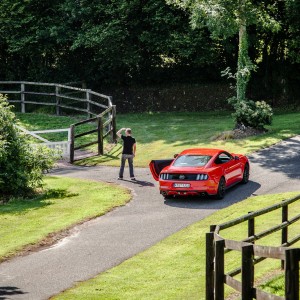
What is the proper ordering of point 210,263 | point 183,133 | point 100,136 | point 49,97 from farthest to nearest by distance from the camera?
point 49,97
point 183,133
point 100,136
point 210,263

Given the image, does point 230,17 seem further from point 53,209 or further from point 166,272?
point 166,272

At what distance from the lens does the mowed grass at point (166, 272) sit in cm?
1347

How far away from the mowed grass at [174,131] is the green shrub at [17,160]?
18.8ft

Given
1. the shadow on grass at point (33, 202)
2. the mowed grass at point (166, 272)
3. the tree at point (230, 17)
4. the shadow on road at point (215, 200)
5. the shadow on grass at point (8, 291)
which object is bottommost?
the shadow on grass at point (33, 202)

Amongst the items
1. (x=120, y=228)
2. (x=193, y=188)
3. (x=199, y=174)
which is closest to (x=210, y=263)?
(x=120, y=228)

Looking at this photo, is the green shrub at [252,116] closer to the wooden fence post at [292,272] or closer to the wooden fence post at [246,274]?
the wooden fence post at [246,274]

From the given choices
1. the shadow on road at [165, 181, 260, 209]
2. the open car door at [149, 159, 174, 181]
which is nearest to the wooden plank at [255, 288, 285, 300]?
the shadow on road at [165, 181, 260, 209]

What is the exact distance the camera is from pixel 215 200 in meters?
23.2

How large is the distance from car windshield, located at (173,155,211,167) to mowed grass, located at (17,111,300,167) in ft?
19.8

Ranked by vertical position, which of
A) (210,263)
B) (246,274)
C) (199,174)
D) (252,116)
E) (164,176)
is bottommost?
(164,176)

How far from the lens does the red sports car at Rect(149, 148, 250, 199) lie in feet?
74.9

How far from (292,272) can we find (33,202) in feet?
54.0

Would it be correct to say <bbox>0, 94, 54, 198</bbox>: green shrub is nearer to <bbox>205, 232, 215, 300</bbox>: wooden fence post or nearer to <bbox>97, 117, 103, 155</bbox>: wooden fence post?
<bbox>97, 117, 103, 155</bbox>: wooden fence post

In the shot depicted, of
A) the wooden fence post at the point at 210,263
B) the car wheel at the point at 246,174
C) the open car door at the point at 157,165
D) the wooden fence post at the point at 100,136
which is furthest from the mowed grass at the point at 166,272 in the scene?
the wooden fence post at the point at 100,136
